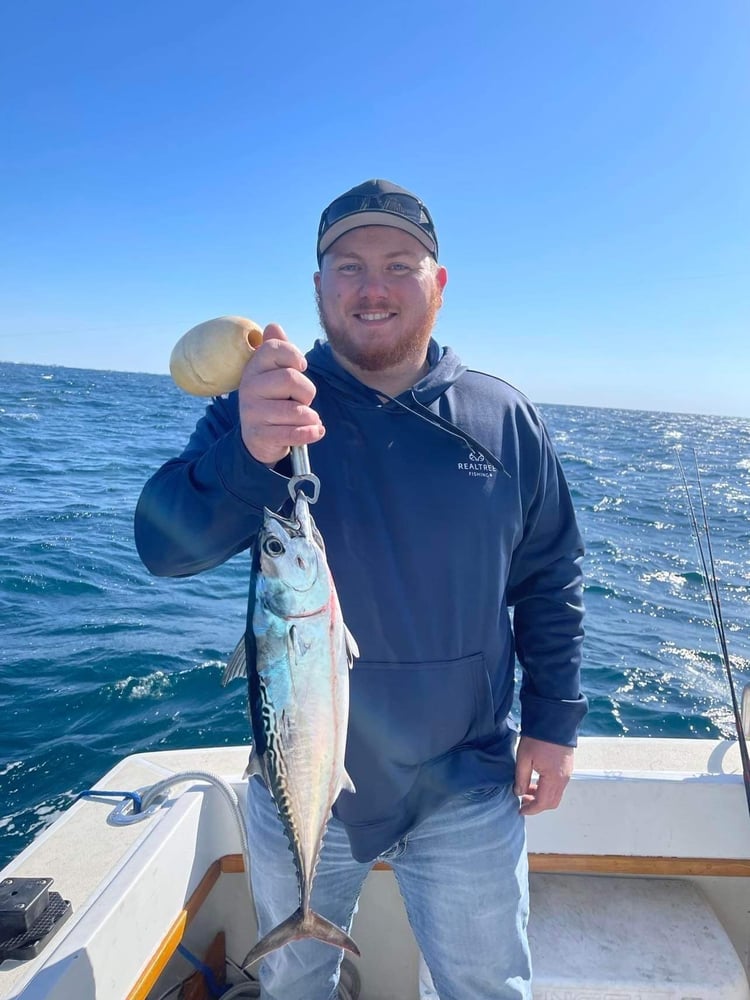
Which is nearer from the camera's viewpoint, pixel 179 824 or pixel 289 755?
pixel 289 755

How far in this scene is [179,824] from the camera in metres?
2.69

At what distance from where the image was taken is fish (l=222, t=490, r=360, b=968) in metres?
1.65

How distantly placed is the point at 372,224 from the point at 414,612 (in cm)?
134

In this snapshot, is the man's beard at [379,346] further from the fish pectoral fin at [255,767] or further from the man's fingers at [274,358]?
the fish pectoral fin at [255,767]

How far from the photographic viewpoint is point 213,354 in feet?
5.44

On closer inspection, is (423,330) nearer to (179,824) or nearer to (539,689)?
(539,689)

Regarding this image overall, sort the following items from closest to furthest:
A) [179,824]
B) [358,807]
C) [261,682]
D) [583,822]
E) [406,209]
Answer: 1. [261,682]
2. [358,807]
3. [406,209]
4. [179,824]
5. [583,822]

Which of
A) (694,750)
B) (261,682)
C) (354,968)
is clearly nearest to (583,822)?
(694,750)

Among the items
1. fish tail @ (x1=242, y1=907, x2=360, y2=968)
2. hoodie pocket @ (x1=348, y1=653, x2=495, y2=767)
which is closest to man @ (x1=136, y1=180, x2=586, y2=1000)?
hoodie pocket @ (x1=348, y1=653, x2=495, y2=767)

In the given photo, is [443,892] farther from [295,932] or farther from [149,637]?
[149,637]

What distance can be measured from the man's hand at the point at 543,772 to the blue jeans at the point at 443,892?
125mm

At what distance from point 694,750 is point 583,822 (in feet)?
2.51

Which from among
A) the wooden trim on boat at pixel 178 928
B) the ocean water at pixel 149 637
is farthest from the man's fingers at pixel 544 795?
the ocean water at pixel 149 637

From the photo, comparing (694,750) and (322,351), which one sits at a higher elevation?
(322,351)
